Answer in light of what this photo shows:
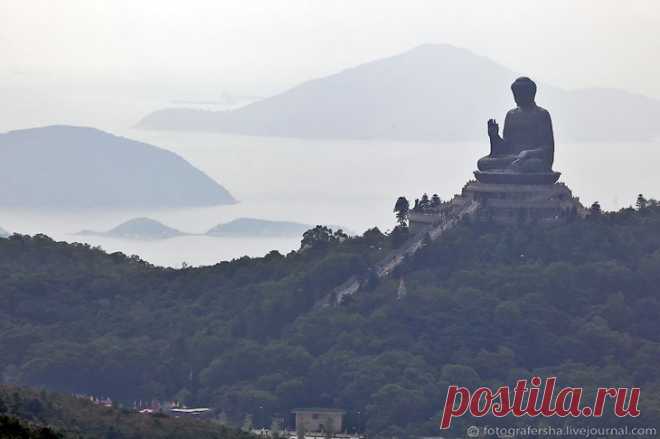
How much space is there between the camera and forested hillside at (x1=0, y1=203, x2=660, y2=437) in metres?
80.1

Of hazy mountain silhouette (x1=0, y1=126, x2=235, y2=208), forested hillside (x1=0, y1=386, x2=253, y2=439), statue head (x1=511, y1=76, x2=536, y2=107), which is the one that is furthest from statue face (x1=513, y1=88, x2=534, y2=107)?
hazy mountain silhouette (x1=0, y1=126, x2=235, y2=208)

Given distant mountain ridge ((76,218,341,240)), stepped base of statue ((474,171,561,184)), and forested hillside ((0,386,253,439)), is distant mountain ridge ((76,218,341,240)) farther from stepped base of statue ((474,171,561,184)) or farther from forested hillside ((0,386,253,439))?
forested hillside ((0,386,253,439))

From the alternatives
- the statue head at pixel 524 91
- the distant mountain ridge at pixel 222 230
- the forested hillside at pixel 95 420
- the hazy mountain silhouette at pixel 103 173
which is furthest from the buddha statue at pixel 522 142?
the hazy mountain silhouette at pixel 103 173

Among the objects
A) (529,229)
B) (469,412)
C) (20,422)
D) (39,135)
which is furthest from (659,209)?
(39,135)

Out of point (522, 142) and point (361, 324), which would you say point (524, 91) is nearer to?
point (522, 142)

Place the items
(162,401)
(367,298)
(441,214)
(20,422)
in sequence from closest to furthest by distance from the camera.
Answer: (20,422) → (162,401) → (367,298) → (441,214)

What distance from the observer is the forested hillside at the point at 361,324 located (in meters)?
80.1

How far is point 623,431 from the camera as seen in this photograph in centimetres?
7494

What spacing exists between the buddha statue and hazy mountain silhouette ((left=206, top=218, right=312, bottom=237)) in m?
72.5

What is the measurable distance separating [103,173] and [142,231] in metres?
19.5

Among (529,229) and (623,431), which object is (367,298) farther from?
(623,431)

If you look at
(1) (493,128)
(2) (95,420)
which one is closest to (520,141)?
(1) (493,128)

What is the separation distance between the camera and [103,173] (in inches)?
7692

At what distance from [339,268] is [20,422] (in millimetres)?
29815
